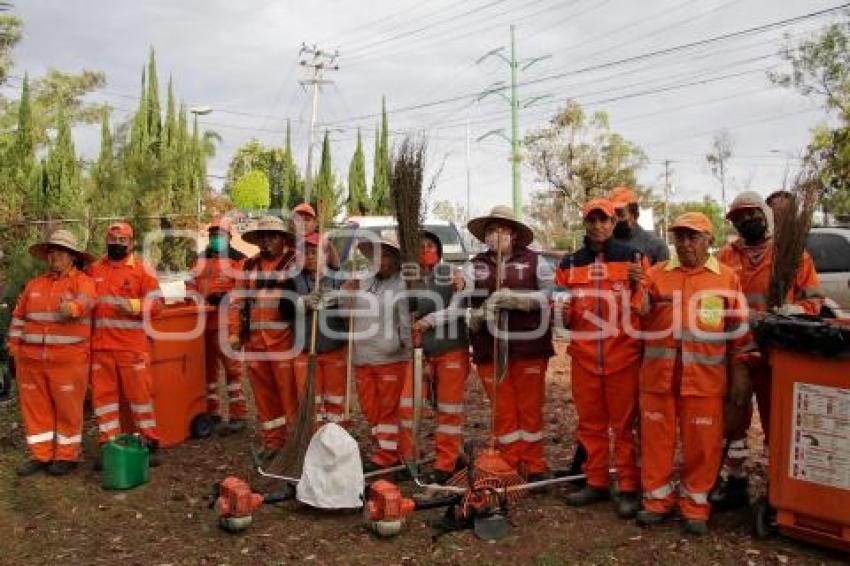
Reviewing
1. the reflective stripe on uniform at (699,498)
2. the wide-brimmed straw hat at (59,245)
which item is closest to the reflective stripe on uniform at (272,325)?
the wide-brimmed straw hat at (59,245)

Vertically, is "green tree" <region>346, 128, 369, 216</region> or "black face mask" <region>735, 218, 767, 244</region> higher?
"green tree" <region>346, 128, 369, 216</region>

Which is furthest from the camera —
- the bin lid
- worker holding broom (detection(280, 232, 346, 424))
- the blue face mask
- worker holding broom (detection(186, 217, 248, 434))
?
the blue face mask

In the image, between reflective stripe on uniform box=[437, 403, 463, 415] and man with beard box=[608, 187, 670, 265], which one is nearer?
man with beard box=[608, 187, 670, 265]

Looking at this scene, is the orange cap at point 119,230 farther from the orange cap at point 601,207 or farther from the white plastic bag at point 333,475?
the orange cap at point 601,207

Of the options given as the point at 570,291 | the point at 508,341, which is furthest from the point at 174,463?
the point at 570,291

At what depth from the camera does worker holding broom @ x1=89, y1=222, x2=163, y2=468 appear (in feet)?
19.4

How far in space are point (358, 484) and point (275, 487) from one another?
0.88 m

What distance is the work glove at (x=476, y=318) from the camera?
195 inches

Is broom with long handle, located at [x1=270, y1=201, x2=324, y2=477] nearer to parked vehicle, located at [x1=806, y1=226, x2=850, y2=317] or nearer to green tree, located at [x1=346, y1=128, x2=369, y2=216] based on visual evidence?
parked vehicle, located at [x1=806, y1=226, x2=850, y2=317]

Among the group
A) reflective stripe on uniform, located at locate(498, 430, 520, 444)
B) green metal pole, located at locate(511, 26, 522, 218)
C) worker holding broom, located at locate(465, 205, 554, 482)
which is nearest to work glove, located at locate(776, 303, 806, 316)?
worker holding broom, located at locate(465, 205, 554, 482)

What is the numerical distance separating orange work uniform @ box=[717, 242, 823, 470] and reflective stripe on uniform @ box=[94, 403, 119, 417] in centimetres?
451

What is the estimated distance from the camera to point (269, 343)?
18.7ft

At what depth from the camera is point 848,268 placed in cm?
944

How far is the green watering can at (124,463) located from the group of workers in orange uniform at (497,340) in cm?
40
